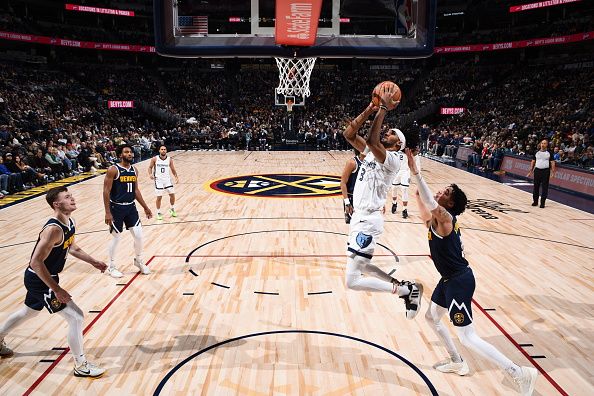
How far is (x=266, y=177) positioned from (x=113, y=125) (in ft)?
59.7

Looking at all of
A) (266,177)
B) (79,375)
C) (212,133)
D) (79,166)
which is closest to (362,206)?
(79,375)

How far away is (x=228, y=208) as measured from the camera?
11.6 meters

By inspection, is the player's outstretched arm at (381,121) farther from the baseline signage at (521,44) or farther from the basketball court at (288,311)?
the baseline signage at (521,44)

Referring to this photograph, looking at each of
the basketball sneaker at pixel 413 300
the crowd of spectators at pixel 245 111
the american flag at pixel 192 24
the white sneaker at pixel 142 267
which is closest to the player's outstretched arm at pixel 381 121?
the basketball sneaker at pixel 413 300

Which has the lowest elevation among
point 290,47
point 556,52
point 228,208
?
point 228,208

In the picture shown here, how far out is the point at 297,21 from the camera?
1110 centimetres

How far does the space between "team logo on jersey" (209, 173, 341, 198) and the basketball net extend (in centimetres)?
311

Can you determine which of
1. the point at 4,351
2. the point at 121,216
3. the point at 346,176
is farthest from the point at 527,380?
the point at 121,216

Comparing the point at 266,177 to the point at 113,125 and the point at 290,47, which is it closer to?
the point at 290,47

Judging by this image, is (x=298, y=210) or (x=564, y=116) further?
(x=564, y=116)

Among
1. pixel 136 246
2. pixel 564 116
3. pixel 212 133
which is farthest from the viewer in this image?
pixel 212 133

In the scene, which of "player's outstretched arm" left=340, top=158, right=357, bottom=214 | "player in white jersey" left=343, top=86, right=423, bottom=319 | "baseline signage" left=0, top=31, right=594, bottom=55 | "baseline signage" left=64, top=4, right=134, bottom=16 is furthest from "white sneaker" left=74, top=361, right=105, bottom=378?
"baseline signage" left=64, top=4, right=134, bottom=16

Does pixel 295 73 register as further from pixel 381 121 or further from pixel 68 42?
pixel 68 42

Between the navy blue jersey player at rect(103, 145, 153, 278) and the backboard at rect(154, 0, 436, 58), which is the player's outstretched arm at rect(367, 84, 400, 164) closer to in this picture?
the navy blue jersey player at rect(103, 145, 153, 278)
